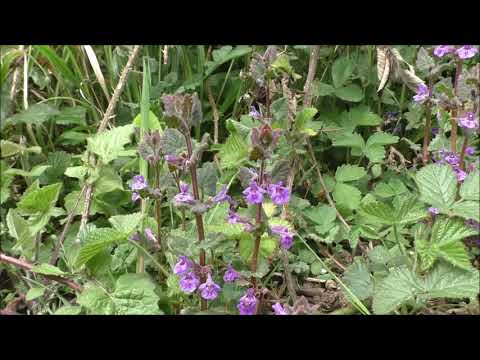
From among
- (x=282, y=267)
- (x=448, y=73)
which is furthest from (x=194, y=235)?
(x=448, y=73)

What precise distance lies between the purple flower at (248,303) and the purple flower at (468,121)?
1.93 feet

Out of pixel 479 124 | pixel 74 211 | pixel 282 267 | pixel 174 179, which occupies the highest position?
pixel 479 124

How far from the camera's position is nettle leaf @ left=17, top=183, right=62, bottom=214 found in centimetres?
144

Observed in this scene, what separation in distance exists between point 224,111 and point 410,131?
2.09 ft

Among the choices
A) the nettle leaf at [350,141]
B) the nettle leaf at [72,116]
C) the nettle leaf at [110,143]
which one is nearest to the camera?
the nettle leaf at [110,143]

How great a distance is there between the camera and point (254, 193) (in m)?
1.25

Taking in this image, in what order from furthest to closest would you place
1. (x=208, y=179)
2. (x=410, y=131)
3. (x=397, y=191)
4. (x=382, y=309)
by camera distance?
(x=410, y=131) < (x=397, y=191) < (x=208, y=179) < (x=382, y=309)

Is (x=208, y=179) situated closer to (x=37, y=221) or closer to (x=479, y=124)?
(x=37, y=221)

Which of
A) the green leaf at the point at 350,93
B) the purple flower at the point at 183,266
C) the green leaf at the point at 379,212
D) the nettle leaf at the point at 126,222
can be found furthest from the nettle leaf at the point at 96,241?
the green leaf at the point at 350,93

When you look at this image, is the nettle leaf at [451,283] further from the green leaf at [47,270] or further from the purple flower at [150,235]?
the green leaf at [47,270]

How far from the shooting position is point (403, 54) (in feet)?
6.58

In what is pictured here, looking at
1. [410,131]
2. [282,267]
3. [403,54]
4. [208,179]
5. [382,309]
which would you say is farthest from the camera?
[410,131]

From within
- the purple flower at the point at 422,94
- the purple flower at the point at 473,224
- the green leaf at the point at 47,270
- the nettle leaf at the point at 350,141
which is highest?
the purple flower at the point at 422,94

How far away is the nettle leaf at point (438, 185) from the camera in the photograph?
1290 millimetres
